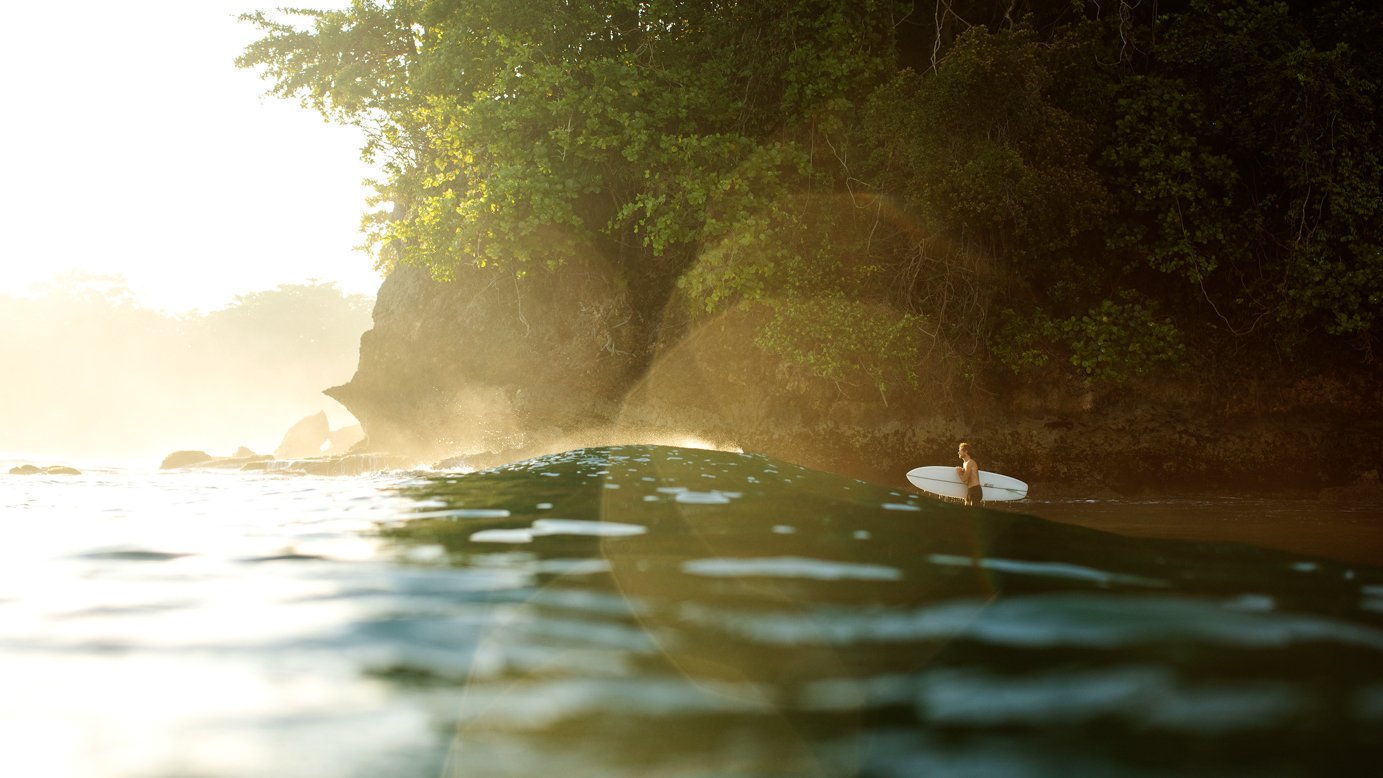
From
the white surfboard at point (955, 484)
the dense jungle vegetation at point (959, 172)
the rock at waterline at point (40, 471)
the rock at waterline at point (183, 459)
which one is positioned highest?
the dense jungle vegetation at point (959, 172)

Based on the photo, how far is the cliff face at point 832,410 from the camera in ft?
56.5

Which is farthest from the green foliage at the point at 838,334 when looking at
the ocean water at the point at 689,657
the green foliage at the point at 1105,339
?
the ocean water at the point at 689,657

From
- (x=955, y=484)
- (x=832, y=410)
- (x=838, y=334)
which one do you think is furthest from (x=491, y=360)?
(x=955, y=484)

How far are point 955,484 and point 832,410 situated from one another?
4282mm

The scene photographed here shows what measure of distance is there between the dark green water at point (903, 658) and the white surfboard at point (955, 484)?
9697mm

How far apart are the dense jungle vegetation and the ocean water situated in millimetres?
11238

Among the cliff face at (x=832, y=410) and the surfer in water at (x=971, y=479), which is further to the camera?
the cliff face at (x=832, y=410)

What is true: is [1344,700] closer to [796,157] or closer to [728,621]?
[728,621]

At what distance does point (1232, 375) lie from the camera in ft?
56.5

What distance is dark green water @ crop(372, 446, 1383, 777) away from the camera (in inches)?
76.0

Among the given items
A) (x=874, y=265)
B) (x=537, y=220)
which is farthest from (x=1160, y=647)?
(x=537, y=220)

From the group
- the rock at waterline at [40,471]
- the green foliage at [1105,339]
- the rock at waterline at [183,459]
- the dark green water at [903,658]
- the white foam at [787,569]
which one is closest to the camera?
the dark green water at [903,658]

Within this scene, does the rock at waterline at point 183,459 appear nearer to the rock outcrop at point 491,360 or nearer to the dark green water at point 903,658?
the rock outcrop at point 491,360

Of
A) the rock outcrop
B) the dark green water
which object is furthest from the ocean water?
the rock outcrop
